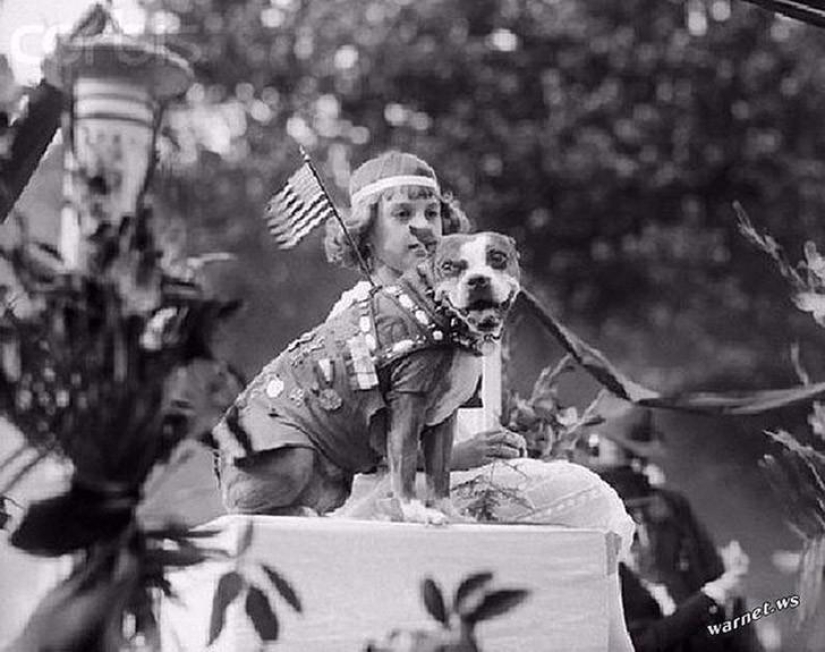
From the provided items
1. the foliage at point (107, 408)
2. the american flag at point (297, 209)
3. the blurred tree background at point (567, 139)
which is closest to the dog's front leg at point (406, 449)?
the blurred tree background at point (567, 139)

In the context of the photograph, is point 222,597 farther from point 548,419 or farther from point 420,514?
point 548,419

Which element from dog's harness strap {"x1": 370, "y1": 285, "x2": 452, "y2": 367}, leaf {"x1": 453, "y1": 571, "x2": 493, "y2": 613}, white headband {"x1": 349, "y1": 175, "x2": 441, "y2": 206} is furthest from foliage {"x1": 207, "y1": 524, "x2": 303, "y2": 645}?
white headband {"x1": 349, "y1": 175, "x2": 441, "y2": 206}

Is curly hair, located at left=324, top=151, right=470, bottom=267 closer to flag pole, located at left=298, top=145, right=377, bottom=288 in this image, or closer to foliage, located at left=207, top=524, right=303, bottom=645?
flag pole, located at left=298, top=145, right=377, bottom=288

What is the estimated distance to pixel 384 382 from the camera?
86.5 inches

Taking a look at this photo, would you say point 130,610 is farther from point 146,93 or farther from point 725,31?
point 725,31

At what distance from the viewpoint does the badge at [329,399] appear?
2188 mm

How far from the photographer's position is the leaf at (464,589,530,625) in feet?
7.07

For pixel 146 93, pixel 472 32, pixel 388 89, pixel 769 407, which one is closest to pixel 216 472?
pixel 146 93

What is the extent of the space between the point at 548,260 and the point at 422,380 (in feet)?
1.31

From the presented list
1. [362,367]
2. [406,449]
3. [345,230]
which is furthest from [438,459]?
[345,230]

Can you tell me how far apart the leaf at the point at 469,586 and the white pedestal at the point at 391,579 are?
11mm

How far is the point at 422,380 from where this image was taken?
86.7 inches

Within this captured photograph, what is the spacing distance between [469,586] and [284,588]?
0.32 metres

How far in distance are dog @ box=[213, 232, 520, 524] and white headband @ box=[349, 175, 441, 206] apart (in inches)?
5.4
